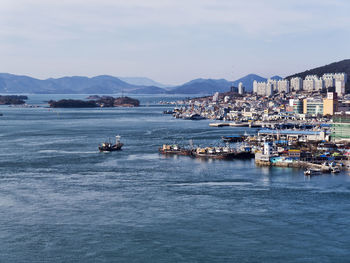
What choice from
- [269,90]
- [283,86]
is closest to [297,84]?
[283,86]

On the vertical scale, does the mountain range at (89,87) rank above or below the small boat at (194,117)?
above

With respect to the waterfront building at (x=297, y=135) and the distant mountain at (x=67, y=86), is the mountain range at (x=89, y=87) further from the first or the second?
the waterfront building at (x=297, y=135)

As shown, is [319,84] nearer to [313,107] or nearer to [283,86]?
[283,86]

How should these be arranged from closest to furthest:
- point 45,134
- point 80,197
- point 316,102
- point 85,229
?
point 85,229 → point 80,197 → point 45,134 → point 316,102

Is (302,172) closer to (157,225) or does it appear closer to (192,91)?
(157,225)

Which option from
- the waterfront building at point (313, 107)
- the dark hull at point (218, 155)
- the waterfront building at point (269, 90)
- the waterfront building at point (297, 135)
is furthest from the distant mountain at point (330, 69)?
the dark hull at point (218, 155)

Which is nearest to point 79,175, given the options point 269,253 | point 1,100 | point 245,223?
point 245,223
